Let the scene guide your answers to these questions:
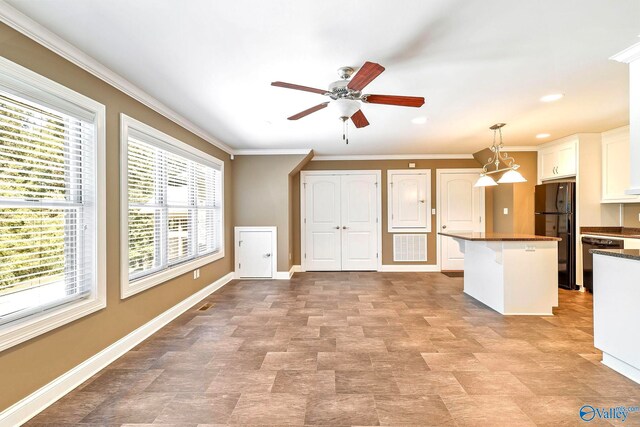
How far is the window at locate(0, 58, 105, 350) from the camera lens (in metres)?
1.74

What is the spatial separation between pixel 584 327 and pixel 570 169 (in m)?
Answer: 2.72

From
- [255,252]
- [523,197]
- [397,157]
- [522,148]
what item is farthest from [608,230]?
[255,252]

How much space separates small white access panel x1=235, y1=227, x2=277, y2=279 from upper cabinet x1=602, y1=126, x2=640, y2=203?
5.35 meters

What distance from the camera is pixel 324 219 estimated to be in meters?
6.24

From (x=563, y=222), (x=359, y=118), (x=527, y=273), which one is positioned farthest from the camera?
(x=563, y=222)

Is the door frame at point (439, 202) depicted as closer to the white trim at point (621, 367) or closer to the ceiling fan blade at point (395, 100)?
the white trim at point (621, 367)

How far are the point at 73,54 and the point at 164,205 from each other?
5.43ft

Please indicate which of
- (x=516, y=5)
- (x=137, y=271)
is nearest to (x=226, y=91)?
(x=137, y=271)

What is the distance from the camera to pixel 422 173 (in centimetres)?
617

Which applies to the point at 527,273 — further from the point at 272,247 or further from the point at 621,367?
the point at 272,247

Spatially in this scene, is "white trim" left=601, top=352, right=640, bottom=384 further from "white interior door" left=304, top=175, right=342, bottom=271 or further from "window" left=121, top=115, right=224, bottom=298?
"white interior door" left=304, top=175, right=342, bottom=271

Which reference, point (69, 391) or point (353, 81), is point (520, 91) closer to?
point (353, 81)

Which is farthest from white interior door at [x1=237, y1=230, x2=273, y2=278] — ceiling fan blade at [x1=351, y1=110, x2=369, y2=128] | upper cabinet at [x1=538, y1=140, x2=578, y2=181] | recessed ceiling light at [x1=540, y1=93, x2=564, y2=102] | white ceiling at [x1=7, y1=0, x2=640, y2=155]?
upper cabinet at [x1=538, y1=140, x2=578, y2=181]

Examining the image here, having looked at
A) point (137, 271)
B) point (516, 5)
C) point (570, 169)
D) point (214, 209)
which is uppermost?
point (516, 5)
